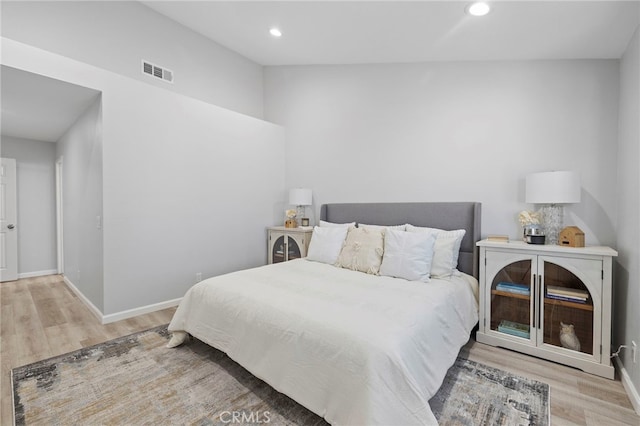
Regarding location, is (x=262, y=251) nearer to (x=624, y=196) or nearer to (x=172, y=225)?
(x=172, y=225)

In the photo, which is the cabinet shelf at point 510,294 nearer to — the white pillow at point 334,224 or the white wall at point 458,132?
the white wall at point 458,132

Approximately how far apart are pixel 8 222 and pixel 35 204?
1.47 feet

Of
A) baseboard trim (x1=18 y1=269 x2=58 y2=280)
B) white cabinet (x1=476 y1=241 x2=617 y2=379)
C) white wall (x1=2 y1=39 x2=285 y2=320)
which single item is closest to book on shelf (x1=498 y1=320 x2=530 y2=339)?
white cabinet (x1=476 y1=241 x2=617 y2=379)

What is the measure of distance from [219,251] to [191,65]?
247 cm

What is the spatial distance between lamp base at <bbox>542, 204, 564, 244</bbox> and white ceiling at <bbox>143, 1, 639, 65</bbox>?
4.62 ft

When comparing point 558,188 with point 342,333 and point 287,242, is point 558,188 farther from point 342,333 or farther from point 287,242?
point 287,242

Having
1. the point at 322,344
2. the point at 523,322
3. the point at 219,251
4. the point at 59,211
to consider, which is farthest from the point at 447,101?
the point at 59,211

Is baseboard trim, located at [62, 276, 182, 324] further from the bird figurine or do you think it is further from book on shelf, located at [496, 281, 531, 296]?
the bird figurine

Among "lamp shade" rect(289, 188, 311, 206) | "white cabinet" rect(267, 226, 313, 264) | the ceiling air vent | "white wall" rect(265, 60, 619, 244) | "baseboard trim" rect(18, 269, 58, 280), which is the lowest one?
"baseboard trim" rect(18, 269, 58, 280)

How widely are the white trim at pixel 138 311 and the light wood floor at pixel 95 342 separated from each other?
0.06m

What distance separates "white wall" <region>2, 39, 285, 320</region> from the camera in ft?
9.37

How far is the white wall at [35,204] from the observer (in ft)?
15.9

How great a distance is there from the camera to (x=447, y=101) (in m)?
3.28

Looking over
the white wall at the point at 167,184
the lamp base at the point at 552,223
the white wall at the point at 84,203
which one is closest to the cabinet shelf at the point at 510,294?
the lamp base at the point at 552,223
